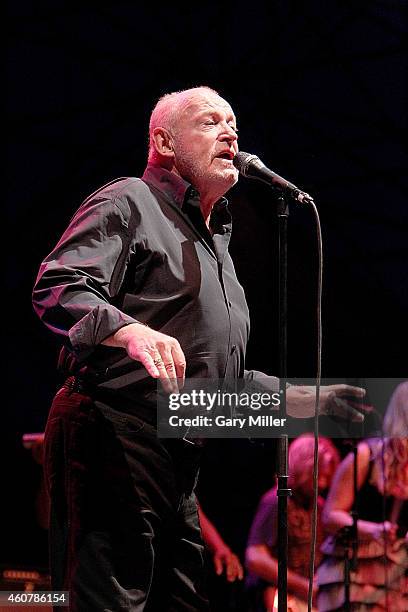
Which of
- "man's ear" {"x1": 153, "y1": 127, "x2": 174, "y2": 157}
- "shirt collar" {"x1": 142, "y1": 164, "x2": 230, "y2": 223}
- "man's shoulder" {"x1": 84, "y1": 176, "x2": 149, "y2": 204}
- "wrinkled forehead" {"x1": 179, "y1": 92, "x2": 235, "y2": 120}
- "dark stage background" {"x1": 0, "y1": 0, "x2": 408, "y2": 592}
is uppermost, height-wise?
"dark stage background" {"x1": 0, "y1": 0, "x2": 408, "y2": 592}

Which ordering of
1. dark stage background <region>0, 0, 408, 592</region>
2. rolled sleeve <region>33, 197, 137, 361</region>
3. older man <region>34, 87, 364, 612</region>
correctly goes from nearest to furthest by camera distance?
1. rolled sleeve <region>33, 197, 137, 361</region>
2. older man <region>34, 87, 364, 612</region>
3. dark stage background <region>0, 0, 408, 592</region>

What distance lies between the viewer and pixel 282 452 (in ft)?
5.76

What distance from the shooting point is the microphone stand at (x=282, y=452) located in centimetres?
172

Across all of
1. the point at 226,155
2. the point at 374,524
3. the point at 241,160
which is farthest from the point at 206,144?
the point at 374,524

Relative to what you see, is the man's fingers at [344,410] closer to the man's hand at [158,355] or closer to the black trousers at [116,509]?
the black trousers at [116,509]

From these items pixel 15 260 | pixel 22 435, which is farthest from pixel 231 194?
pixel 22 435

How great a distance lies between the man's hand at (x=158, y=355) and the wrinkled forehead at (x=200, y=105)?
0.78 m

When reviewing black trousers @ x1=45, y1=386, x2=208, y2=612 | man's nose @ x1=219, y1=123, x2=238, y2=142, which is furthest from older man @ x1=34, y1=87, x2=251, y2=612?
man's nose @ x1=219, y1=123, x2=238, y2=142

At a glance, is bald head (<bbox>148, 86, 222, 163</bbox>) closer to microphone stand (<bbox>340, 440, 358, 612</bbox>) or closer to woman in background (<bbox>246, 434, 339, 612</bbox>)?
microphone stand (<bbox>340, 440, 358, 612</bbox>)

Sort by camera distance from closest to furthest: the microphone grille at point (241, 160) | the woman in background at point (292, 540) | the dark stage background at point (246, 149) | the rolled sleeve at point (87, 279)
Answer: the rolled sleeve at point (87, 279) → the microphone grille at point (241, 160) → the woman in background at point (292, 540) → the dark stage background at point (246, 149)

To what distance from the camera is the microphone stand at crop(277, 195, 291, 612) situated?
1.72 m

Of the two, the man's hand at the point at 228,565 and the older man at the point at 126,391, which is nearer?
the older man at the point at 126,391

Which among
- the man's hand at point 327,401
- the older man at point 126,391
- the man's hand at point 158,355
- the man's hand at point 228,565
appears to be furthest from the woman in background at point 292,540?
the man's hand at point 158,355

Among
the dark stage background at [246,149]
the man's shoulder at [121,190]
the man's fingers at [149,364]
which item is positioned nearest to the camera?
the man's fingers at [149,364]
